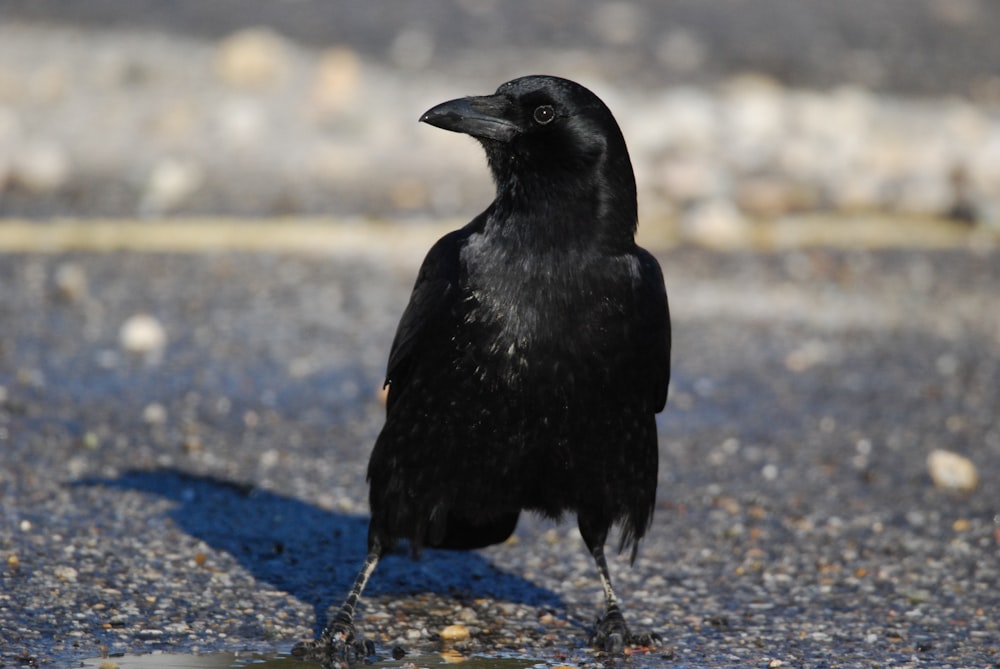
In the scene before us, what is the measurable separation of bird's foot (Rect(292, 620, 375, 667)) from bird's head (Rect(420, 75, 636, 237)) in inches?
48.5

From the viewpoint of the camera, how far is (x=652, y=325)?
4.02 meters

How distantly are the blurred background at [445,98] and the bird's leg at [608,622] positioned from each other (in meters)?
4.85

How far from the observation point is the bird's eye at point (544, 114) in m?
4.00

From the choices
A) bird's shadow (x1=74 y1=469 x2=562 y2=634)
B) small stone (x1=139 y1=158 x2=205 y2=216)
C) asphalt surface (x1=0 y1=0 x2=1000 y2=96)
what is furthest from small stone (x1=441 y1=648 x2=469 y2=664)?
asphalt surface (x1=0 y1=0 x2=1000 y2=96)

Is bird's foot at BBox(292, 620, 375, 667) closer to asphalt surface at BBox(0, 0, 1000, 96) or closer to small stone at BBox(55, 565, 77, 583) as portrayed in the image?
small stone at BBox(55, 565, 77, 583)

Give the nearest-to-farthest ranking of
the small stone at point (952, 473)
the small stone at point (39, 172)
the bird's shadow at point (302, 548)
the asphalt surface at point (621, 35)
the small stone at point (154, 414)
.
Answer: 1. the bird's shadow at point (302, 548)
2. the small stone at point (952, 473)
3. the small stone at point (154, 414)
4. the small stone at point (39, 172)
5. the asphalt surface at point (621, 35)

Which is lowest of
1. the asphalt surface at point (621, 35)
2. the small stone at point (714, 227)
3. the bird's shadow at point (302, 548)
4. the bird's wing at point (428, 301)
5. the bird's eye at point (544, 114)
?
the bird's shadow at point (302, 548)

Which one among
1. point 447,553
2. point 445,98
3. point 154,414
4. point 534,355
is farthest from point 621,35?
point 534,355

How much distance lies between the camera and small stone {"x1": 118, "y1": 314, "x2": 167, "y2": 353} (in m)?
6.70

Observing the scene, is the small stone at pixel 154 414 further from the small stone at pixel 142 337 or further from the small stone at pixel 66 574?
the small stone at pixel 66 574

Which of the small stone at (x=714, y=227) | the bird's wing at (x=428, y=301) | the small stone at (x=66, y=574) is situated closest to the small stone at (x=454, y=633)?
the bird's wing at (x=428, y=301)

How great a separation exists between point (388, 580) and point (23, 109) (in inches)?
299

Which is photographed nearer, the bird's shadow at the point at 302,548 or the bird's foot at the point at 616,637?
the bird's foot at the point at 616,637

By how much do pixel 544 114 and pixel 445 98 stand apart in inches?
289
